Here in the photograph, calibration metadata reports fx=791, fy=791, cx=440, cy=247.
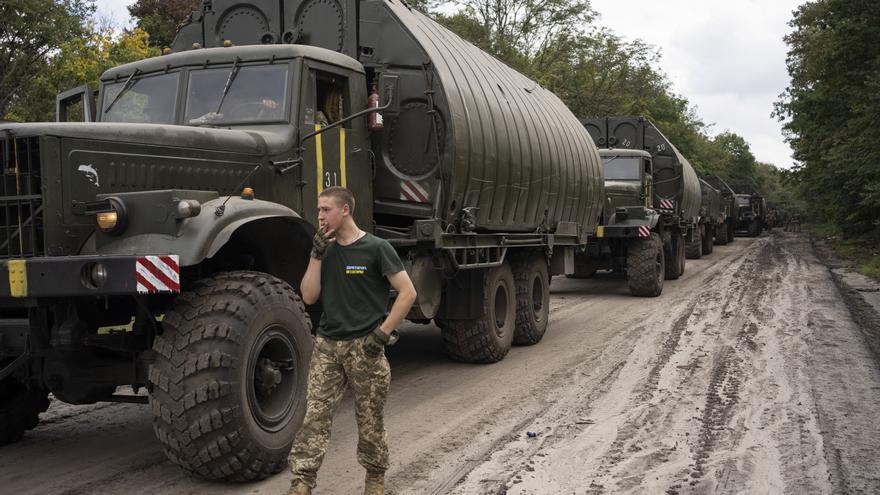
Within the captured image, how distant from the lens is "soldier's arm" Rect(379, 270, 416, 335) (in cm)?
409

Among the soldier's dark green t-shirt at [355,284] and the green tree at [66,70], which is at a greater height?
the green tree at [66,70]

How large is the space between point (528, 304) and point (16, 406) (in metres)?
5.87

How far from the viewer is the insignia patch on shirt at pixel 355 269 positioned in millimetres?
4246

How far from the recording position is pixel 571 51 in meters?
38.3

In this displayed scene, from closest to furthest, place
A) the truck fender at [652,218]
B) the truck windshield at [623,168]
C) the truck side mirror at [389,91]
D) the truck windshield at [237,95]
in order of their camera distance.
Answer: the truck windshield at [237,95], the truck side mirror at [389,91], the truck fender at [652,218], the truck windshield at [623,168]

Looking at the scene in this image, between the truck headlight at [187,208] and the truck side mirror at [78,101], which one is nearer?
the truck headlight at [187,208]

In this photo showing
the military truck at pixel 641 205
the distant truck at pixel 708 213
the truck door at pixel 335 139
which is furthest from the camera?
the distant truck at pixel 708 213

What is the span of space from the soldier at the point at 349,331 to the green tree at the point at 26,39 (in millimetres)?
19305

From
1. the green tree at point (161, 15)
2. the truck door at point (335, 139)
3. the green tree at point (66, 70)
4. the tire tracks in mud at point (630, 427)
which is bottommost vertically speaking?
the tire tracks in mud at point (630, 427)

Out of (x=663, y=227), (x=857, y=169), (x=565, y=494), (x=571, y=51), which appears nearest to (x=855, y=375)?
(x=565, y=494)

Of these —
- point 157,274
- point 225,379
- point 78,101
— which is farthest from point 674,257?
point 157,274

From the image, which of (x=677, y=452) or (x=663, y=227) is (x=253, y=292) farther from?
(x=663, y=227)

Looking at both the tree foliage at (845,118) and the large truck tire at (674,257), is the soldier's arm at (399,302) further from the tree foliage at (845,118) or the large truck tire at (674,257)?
the tree foliage at (845,118)

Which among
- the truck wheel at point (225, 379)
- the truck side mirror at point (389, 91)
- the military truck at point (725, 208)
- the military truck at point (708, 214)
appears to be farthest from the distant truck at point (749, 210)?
the truck wheel at point (225, 379)
